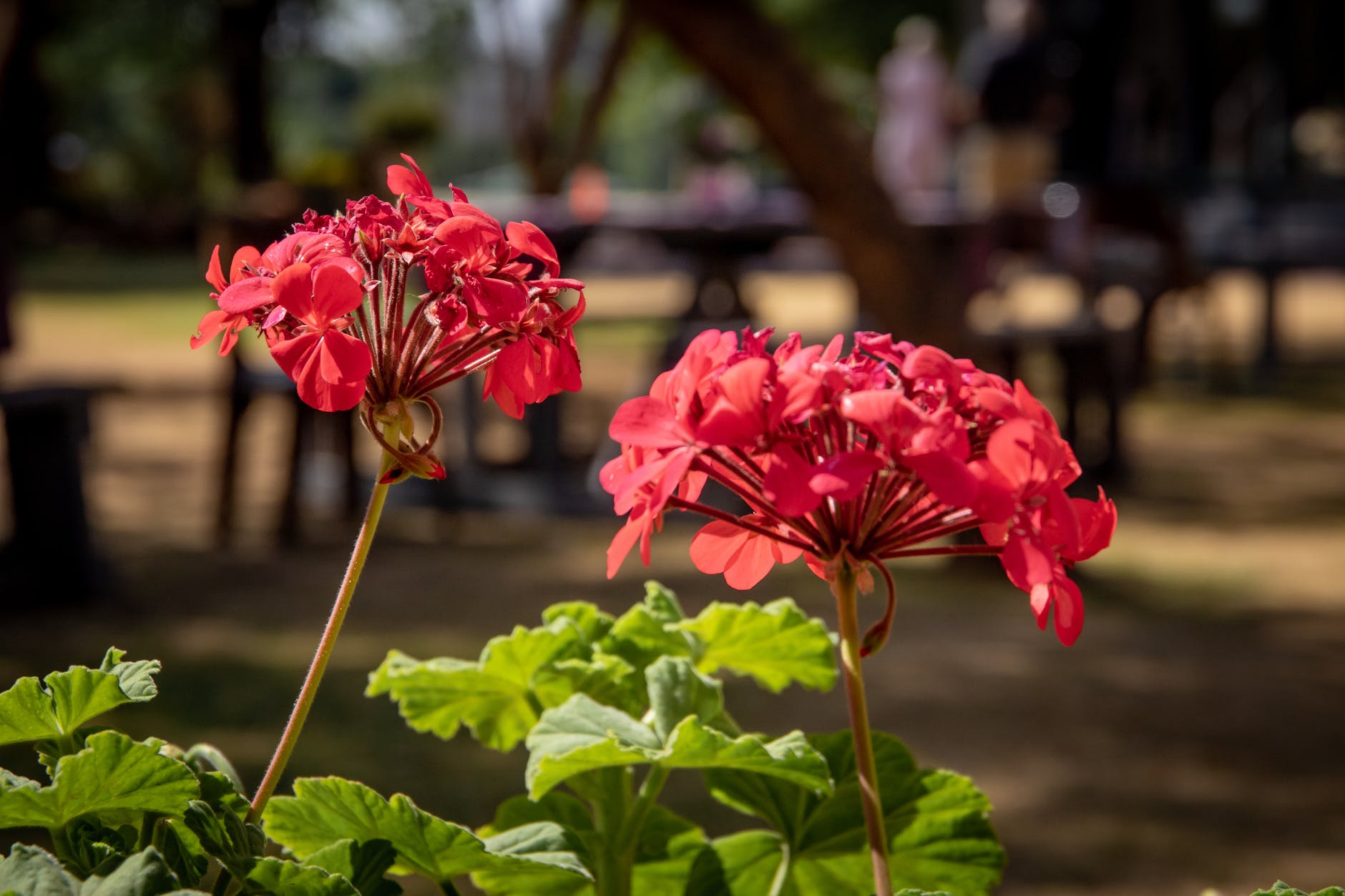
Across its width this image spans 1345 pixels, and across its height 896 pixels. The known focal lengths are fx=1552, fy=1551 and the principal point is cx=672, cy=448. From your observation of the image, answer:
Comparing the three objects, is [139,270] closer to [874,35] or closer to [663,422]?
[874,35]

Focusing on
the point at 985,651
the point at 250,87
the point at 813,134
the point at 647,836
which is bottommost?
the point at 985,651

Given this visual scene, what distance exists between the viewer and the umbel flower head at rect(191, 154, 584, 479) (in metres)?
0.67

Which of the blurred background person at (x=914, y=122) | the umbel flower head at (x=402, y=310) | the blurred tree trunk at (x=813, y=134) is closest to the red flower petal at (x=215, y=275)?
the umbel flower head at (x=402, y=310)

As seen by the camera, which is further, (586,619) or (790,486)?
(586,619)

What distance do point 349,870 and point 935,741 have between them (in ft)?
10.0

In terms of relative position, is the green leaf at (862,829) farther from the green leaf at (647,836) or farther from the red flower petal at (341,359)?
the red flower petal at (341,359)

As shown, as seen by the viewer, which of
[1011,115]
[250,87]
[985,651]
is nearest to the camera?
[985,651]

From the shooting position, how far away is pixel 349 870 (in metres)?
0.71

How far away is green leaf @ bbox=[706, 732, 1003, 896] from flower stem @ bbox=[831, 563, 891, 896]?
22cm

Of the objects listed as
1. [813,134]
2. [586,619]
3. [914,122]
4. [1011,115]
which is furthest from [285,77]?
[586,619]

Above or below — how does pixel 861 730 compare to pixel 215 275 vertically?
below

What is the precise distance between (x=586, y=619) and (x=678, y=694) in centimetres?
19

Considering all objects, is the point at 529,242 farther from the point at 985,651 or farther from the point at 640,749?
the point at 985,651

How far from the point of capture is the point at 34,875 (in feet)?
1.89
